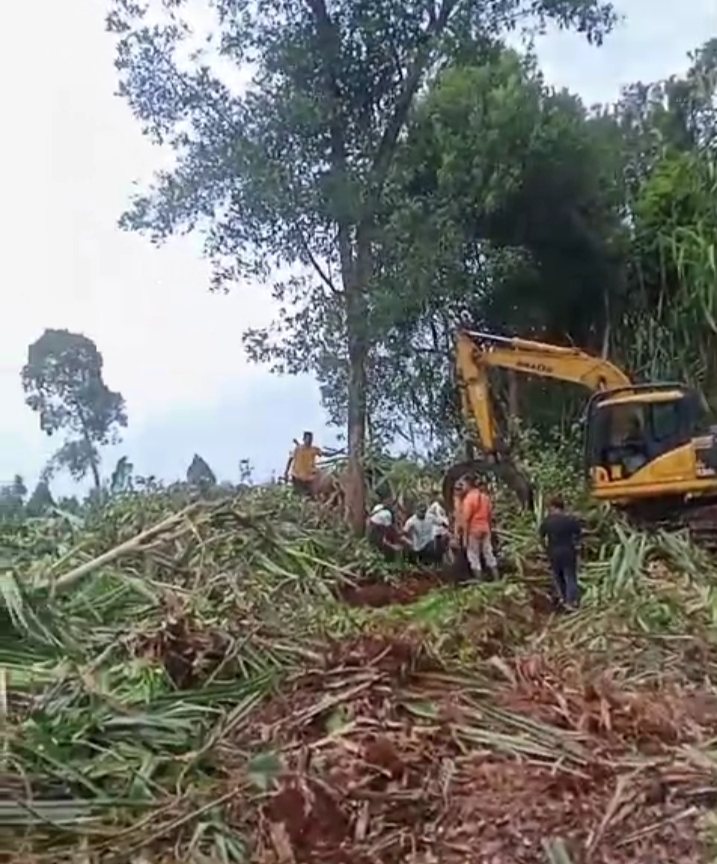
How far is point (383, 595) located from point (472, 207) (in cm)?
821

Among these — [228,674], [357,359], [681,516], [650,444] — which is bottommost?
[228,674]

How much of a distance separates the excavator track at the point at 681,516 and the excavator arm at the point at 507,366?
3.79ft

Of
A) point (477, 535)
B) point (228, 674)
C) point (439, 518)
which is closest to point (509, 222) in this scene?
point (439, 518)

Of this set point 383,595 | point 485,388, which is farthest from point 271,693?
point 485,388

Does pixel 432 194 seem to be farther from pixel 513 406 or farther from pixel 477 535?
pixel 477 535

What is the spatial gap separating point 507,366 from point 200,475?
14.5ft

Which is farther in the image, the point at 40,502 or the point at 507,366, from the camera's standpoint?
the point at 507,366

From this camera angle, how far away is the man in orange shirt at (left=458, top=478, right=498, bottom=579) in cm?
1093

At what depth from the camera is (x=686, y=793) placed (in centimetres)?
457

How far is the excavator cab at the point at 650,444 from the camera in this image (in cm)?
1169

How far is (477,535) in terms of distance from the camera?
11.0 meters

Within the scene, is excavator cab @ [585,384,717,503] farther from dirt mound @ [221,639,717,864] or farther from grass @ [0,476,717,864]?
dirt mound @ [221,639,717,864]

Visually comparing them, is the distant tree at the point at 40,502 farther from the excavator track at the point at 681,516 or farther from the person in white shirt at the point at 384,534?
the excavator track at the point at 681,516

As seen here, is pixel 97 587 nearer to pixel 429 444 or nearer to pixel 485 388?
pixel 485 388
